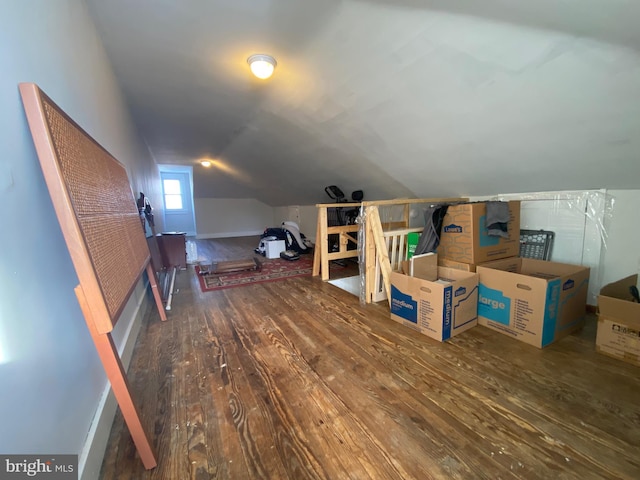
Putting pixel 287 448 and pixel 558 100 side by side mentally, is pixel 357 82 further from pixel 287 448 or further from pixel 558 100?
pixel 287 448

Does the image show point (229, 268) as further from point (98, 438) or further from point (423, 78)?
point (423, 78)

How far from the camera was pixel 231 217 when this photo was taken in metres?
8.67

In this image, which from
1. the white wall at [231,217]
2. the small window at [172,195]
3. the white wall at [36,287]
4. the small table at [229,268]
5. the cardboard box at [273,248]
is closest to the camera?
the white wall at [36,287]

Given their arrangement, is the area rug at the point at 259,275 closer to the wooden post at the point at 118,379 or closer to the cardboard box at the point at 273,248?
the cardboard box at the point at 273,248

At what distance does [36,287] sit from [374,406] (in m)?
1.45

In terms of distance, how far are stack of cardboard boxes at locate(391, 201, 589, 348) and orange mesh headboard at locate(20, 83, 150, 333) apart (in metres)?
1.82

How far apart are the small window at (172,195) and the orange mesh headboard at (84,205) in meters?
7.27

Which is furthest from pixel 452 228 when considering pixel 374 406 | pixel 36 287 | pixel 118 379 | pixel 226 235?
pixel 226 235

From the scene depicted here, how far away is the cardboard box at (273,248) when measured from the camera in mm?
4707

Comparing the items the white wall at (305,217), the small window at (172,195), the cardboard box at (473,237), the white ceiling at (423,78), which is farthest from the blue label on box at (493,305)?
the small window at (172,195)

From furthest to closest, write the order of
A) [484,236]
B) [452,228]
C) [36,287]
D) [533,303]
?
[452,228], [484,236], [533,303], [36,287]

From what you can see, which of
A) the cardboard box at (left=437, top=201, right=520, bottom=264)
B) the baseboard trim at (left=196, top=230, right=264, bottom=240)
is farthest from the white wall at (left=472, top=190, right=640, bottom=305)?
the baseboard trim at (left=196, top=230, right=264, bottom=240)

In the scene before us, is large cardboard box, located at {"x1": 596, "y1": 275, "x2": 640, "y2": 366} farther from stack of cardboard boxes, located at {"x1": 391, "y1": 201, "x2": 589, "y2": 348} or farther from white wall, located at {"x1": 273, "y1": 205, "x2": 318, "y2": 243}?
white wall, located at {"x1": 273, "y1": 205, "x2": 318, "y2": 243}

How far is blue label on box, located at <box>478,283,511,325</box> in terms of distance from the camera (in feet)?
6.24
